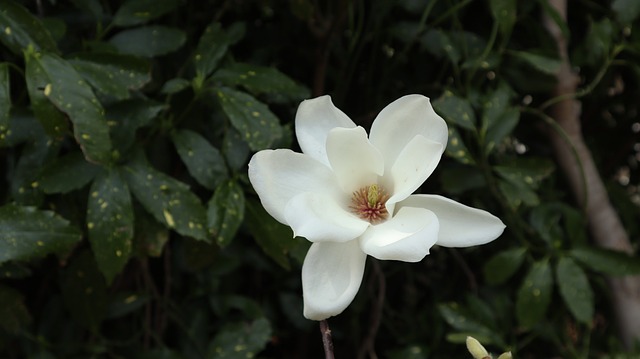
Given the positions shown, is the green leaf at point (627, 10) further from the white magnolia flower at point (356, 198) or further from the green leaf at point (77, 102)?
the green leaf at point (77, 102)

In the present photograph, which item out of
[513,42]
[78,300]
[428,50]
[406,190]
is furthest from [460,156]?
[78,300]

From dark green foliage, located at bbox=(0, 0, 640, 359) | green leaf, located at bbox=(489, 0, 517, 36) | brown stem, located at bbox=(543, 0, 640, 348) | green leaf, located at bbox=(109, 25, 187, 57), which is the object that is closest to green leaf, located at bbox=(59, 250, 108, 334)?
dark green foliage, located at bbox=(0, 0, 640, 359)

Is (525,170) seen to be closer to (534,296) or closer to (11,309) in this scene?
(534,296)

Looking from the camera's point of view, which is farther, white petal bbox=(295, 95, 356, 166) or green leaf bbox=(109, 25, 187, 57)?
green leaf bbox=(109, 25, 187, 57)

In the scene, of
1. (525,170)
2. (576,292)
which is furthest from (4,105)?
(576,292)

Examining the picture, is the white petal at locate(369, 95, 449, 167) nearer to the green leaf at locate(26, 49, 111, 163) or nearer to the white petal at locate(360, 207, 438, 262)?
the white petal at locate(360, 207, 438, 262)

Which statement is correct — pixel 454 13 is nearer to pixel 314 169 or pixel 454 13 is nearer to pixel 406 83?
pixel 406 83
